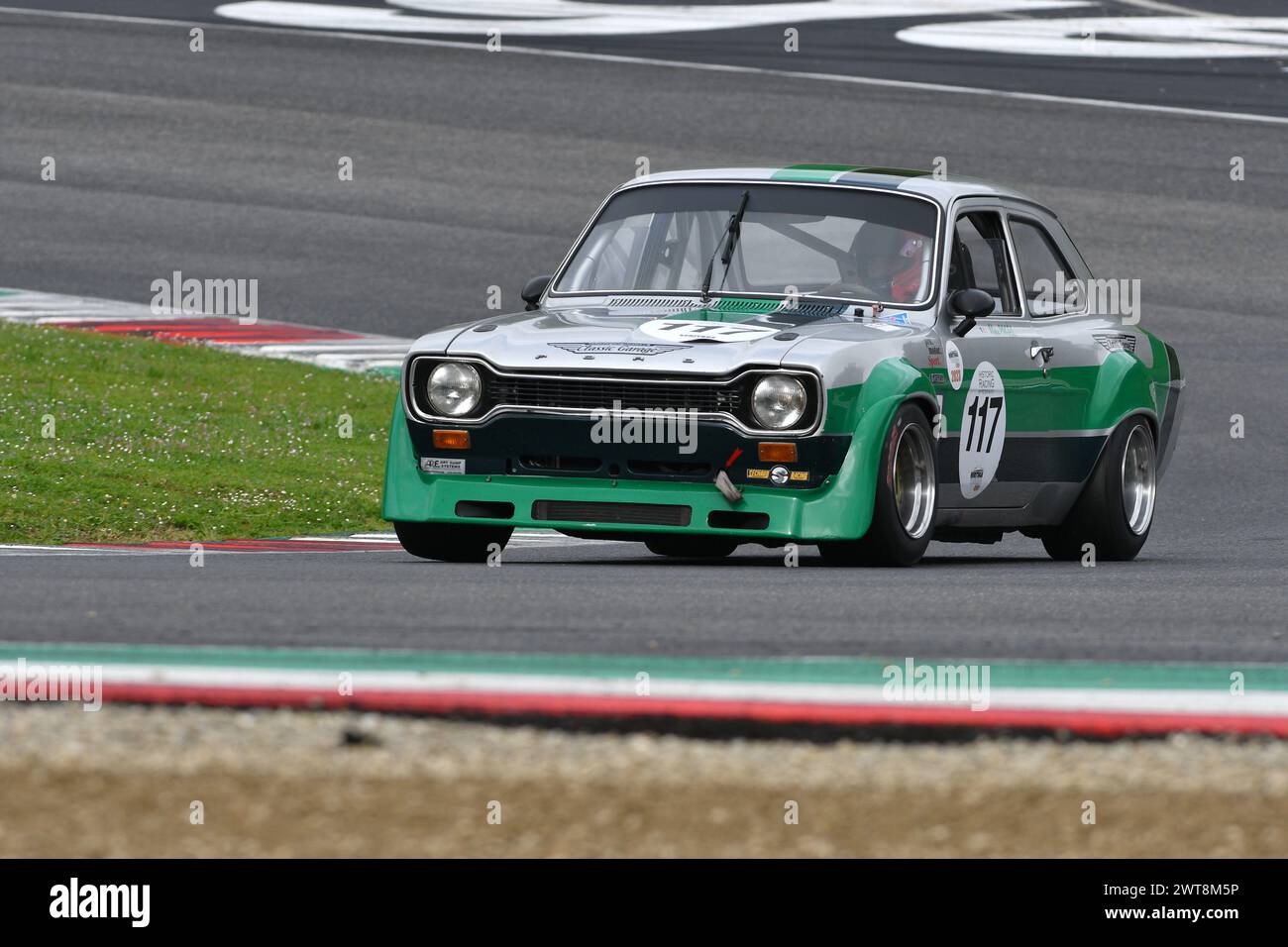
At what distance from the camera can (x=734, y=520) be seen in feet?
29.1

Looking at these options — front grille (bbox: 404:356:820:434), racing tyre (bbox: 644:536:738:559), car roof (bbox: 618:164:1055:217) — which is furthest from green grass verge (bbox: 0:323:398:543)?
front grille (bbox: 404:356:820:434)

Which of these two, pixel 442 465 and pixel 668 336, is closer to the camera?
pixel 668 336

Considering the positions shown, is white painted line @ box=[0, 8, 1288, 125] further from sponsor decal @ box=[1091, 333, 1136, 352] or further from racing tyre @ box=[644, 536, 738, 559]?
racing tyre @ box=[644, 536, 738, 559]

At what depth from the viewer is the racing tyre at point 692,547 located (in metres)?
10.4

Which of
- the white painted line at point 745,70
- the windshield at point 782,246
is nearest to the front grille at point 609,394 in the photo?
the windshield at point 782,246

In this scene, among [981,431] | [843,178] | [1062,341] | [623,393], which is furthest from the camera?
[1062,341]

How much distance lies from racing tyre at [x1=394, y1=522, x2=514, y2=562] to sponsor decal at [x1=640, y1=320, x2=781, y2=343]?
1004 millimetres

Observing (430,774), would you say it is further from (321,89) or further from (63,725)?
(321,89)

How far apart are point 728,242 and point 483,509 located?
1634mm

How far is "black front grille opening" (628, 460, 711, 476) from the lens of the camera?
8.89 m

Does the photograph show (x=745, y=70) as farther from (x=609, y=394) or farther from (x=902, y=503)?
(x=609, y=394)

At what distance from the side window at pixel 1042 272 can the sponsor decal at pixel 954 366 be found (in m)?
1.02

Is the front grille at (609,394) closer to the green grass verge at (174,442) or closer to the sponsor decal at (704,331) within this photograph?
the sponsor decal at (704,331)

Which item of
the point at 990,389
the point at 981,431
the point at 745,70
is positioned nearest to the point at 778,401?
the point at 981,431
